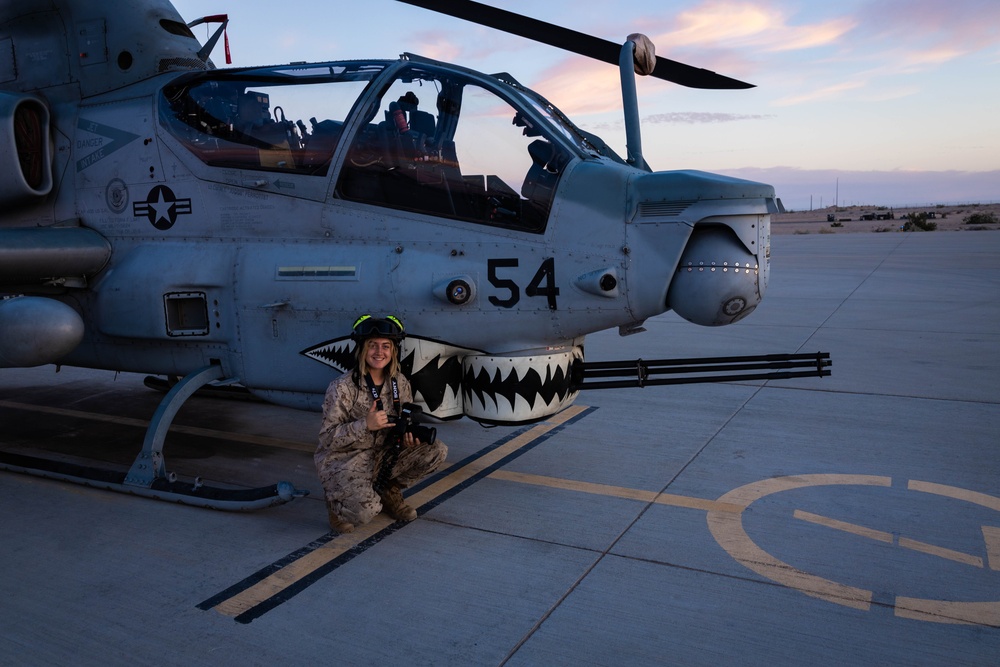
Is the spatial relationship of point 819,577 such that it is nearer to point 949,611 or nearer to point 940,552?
point 949,611

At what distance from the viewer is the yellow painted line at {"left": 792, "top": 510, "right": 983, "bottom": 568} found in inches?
163

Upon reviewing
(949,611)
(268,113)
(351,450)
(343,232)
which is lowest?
(949,611)

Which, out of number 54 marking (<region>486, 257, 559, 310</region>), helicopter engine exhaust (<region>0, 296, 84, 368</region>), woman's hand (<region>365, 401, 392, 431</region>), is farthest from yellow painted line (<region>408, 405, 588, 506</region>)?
helicopter engine exhaust (<region>0, 296, 84, 368</region>)

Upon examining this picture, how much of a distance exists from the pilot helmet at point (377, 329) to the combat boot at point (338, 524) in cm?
106

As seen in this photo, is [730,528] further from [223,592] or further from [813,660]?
[223,592]

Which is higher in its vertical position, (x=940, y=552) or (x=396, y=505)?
(x=396, y=505)

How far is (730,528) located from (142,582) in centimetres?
334

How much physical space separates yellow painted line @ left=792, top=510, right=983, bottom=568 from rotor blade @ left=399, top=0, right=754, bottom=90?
3.58m

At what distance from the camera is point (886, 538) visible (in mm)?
4410

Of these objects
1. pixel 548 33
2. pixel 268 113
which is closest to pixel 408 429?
pixel 268 113

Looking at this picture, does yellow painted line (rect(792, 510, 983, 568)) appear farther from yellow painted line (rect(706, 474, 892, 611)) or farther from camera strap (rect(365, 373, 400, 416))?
camera strap (rect(365, 373, 400, 416))

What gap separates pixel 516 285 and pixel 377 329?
0.95 m

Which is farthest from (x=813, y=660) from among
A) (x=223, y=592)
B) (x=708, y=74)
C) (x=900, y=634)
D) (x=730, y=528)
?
(x=708, y=74)

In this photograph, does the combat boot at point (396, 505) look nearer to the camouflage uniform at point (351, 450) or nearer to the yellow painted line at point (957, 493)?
the camouflage uniform at point (351, 450)
